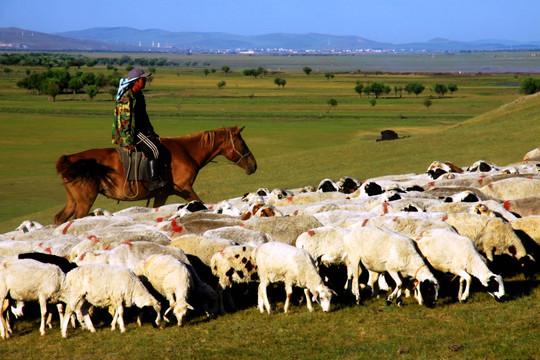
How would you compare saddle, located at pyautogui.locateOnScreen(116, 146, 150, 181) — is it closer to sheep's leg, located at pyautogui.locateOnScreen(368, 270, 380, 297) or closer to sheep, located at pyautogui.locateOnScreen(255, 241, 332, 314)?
sheep, located at pyautogui.locateOnScreen(255, 241, 332, 314)

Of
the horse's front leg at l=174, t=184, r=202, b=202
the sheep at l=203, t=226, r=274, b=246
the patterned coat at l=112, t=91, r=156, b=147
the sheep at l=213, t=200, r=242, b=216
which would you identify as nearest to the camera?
the sheep at l=203, t=226, r=274, b=246

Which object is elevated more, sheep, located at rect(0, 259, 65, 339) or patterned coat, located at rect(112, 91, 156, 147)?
patterned coat, located at rect(112, 91, 156, 147)

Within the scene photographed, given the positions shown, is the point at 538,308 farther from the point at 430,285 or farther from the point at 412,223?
the point at 412,223

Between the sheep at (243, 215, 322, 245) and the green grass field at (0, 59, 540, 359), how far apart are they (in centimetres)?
171

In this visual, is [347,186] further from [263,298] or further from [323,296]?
[323,296]

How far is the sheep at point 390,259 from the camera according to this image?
916cm

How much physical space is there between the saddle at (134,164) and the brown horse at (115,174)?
6.7 inches

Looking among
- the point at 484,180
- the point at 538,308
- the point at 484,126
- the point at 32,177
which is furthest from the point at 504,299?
the point at 32,177

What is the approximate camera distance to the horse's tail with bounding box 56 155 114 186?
1467 centimetres

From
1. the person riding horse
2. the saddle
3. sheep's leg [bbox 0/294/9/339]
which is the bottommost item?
sheep's leg [bbox 0/294/9/339]

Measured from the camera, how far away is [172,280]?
9062 millimetres

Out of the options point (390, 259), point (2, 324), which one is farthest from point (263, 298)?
point (2, 324)

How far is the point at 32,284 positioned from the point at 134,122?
577cm

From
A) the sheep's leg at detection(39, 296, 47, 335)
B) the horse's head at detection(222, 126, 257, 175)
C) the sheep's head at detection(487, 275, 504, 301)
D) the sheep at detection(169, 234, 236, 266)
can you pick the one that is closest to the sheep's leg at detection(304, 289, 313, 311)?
the sheep at detection(169, 234, 236, 266)
